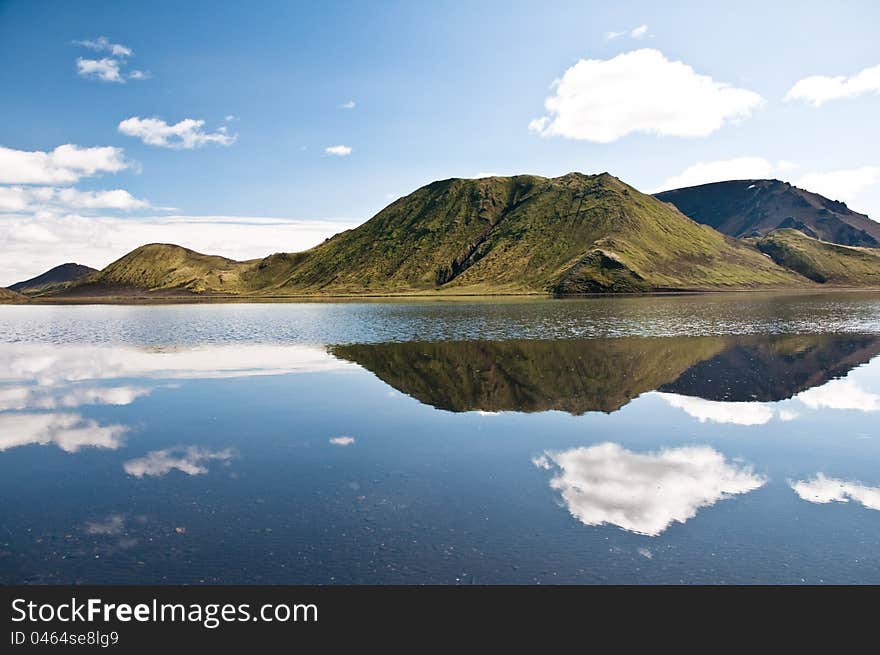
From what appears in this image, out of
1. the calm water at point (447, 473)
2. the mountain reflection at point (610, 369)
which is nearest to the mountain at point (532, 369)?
the mountain reflection at point (610, 369)

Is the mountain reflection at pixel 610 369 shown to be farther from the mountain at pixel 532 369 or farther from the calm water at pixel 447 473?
the calm water at pixel 447 473

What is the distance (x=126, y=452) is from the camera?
25797 millimetres

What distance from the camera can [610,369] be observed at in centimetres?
4622

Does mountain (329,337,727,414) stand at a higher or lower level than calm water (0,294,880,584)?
higher

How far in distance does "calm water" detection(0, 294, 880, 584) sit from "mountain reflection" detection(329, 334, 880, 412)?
384mm

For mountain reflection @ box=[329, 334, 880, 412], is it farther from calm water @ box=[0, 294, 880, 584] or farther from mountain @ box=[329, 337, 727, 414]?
calm water @ box=[0, 294, 880, 584]

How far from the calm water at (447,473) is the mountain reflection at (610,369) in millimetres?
384

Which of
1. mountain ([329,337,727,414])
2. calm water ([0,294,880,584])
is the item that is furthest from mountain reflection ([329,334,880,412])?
calm water ([0,294,880,584])

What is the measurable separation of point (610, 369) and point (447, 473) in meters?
27.5

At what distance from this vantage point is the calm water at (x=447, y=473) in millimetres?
15023

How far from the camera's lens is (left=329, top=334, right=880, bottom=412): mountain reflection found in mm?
36191

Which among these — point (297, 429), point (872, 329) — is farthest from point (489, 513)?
point (872, 329)
